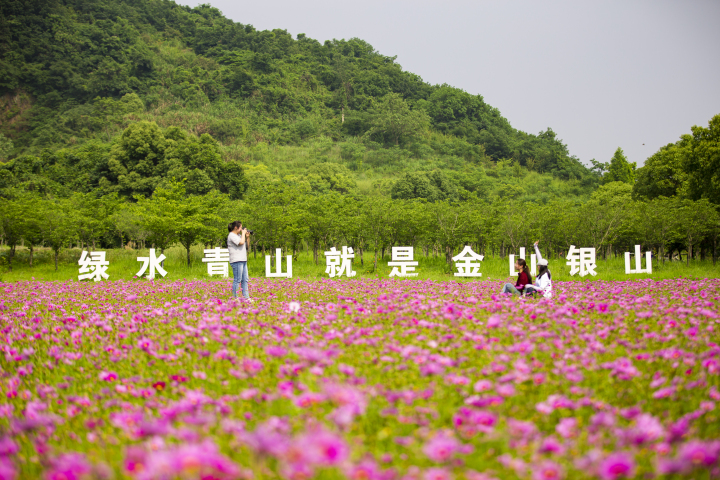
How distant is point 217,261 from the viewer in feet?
51.2

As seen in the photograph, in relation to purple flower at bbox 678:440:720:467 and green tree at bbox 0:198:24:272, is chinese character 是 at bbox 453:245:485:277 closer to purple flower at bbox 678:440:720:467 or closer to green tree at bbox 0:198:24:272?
purple flower at bbox 678:440:720:467

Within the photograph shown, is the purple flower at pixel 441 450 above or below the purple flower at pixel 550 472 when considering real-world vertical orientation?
above

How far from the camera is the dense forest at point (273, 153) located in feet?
69.9


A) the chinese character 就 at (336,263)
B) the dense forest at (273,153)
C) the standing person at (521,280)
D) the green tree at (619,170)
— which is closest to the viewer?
the standing person at (521,280)

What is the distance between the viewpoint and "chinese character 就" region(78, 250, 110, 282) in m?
15.1

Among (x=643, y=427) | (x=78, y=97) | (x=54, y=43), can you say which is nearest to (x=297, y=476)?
(x=643, y=427)

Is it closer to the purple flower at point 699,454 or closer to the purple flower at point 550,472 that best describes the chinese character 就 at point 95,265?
the purple flower at point 550,472

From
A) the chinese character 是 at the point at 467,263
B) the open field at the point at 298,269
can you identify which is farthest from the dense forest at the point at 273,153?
the chinese character 是 at the point at 467,263

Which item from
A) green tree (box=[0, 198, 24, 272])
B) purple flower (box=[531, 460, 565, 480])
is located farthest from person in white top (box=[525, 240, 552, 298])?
green tree (box=[0, 198, 24, 272])

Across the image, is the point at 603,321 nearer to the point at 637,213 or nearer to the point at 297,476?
the point at 297,476

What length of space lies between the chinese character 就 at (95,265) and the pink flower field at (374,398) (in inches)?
450

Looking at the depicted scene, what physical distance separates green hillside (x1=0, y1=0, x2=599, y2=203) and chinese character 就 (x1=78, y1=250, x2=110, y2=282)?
2011 cm

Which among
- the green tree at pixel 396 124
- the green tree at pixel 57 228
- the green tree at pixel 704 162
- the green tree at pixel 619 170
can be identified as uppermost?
the green tree at pixel 396 124

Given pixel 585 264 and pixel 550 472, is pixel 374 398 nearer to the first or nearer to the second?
pixel 550 472
